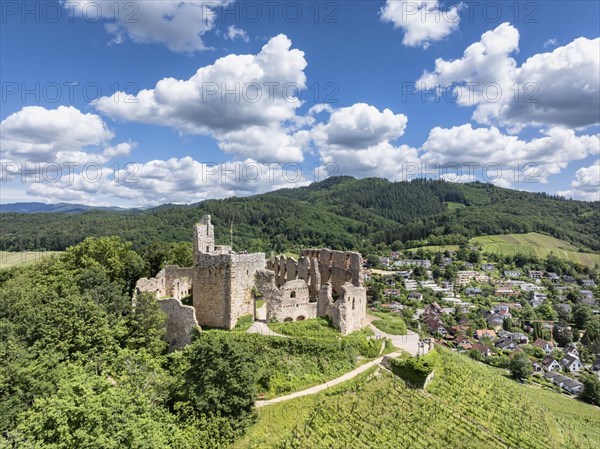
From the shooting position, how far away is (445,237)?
190250 mm

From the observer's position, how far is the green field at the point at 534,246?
171375 millimetres

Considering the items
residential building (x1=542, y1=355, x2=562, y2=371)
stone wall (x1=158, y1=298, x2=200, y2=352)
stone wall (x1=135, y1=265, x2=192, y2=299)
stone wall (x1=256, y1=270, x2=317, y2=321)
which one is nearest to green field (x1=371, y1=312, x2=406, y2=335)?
stone wall (x1=256, y1=270, x2=317, y2=321)

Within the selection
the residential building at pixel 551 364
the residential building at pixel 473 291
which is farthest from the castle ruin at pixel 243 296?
the residential building at pixel 473 291

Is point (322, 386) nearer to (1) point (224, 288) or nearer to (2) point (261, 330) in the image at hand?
(2) point (261, 330)

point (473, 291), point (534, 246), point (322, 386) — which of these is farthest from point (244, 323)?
point (534, 246)

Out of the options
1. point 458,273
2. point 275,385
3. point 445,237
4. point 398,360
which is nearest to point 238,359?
point 275,385

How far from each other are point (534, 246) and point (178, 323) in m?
194

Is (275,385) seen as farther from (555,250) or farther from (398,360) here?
(555,250)

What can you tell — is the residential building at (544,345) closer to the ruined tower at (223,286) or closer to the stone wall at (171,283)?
the ruined tower at (223,286)

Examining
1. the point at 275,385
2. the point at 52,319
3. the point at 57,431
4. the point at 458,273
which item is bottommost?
the point at 458,273

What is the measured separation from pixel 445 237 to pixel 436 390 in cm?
17334

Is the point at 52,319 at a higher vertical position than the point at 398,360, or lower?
higher

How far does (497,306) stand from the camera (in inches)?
4717

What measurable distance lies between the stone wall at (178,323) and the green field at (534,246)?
172257 mm
